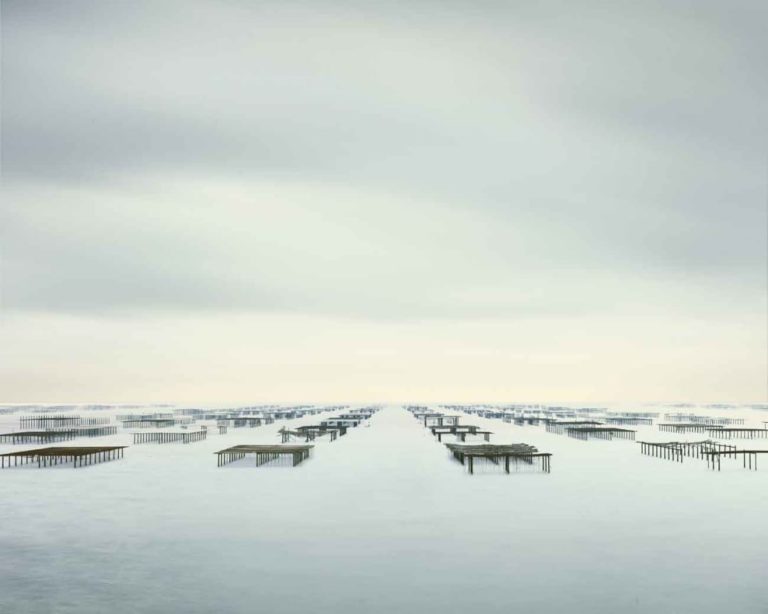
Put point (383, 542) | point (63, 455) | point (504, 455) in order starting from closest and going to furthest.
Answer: point (383, 542)
point (504, 455)
point (63, 455)

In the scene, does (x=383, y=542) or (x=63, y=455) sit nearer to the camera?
(x=383, y=542)

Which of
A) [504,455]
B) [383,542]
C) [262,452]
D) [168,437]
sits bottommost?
[168,437]

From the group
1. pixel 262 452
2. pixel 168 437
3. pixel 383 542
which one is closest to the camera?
pixel 383 542

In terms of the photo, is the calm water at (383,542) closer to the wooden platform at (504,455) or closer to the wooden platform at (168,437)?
the wooden platform at (504,455)

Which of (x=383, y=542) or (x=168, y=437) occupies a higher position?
(x=383, y=542)

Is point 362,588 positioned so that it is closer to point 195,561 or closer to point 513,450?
point 195,561

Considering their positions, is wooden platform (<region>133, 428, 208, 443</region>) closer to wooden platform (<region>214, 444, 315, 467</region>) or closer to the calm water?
wooden platform (<region>214, 444, 315, 467</region>)

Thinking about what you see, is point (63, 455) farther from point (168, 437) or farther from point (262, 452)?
point (168, 437)

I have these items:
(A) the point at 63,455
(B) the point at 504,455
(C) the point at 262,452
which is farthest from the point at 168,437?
(B) the point at 504,455
